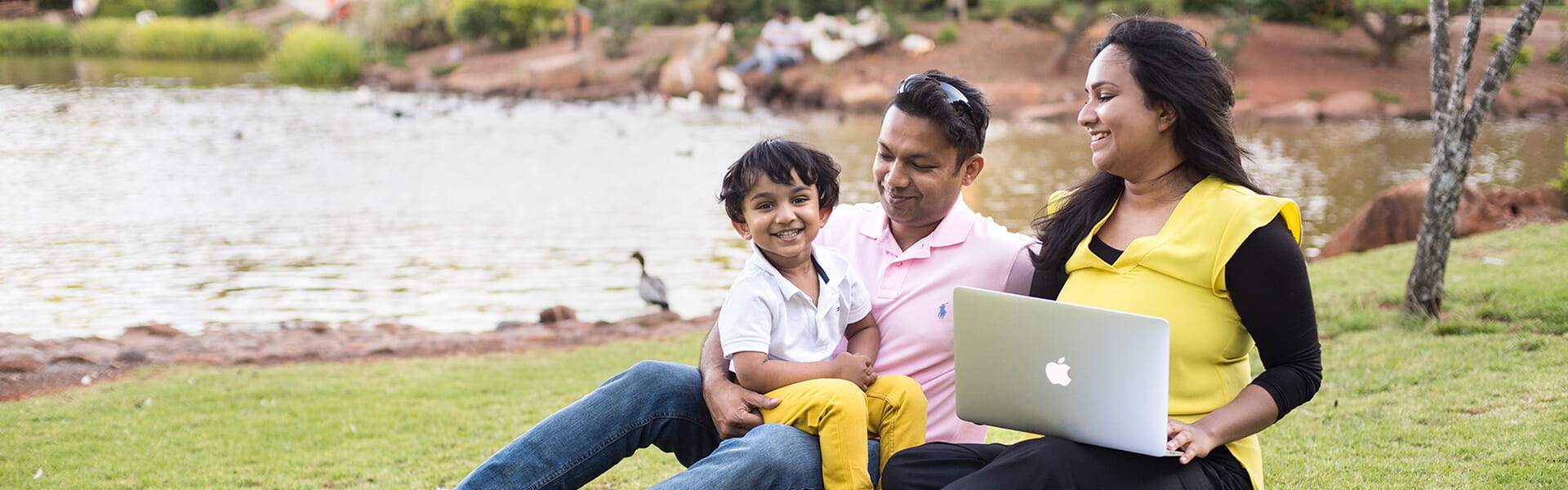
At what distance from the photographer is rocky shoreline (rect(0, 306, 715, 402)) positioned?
5.71 metres

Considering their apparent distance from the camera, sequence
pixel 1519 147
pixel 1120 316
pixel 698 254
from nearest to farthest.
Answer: pixel 1120 316 < pixel 698 254 < pixel 1519 147

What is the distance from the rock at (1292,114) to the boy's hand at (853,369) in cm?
1775

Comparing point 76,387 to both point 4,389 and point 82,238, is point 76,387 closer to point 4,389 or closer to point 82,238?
point 4,389

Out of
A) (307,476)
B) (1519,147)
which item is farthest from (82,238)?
(1519,147)

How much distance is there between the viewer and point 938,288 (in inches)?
103

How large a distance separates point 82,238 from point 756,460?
9.75m

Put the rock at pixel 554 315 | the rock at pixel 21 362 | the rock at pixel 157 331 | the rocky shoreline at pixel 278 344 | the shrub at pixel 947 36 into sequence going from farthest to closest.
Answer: the shrub at pixel 947 36, the rock at pixel 554 315, the rock at pixel 157 331, the rocky shoreline at pixel 278 344, the rock at pixel 21 362

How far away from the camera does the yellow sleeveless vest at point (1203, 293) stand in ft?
6.98

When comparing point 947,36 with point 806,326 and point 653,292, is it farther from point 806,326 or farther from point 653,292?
point 806,326

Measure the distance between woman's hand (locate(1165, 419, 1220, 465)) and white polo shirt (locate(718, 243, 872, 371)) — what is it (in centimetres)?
78

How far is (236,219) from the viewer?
433 inches

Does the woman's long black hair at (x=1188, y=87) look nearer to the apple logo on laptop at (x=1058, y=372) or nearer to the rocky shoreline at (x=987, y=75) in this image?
the apple logo on laptop at (x=1058, y=372)

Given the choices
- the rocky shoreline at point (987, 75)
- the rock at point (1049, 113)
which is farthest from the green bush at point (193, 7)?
the rock at point (1049, 113)

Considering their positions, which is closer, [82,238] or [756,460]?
[756,460]
